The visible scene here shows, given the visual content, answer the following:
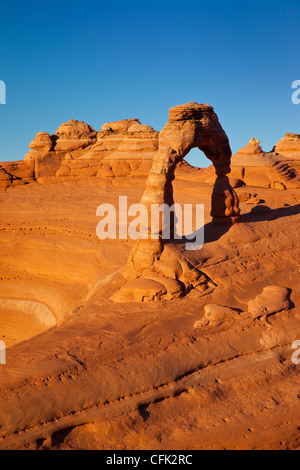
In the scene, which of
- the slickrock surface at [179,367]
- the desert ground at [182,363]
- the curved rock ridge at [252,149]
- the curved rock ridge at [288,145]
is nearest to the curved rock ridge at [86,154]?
the curved rock ridge at [252,149]

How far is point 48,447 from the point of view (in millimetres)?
4113

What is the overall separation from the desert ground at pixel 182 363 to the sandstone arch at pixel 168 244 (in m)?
0.14

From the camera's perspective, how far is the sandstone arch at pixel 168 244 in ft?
21.6

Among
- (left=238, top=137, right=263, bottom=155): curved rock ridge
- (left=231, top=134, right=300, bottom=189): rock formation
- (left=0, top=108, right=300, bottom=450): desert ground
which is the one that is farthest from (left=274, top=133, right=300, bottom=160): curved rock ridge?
(left=0, top=108, right=300, bottom=450): desert ground

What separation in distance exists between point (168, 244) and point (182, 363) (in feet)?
7.96

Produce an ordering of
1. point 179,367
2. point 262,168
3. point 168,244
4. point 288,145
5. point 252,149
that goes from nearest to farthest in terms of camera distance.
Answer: point 179,367 < point 168,244 < point 262,168 < point 252,149 < point 288,145

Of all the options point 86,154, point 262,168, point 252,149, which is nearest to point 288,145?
point 252,149

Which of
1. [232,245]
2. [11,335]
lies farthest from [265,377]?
[11,335]

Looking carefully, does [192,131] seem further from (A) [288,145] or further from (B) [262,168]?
(A) [288,145]

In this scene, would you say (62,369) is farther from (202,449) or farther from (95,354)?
(202,449)

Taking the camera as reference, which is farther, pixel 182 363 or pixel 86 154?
pixel 86 154

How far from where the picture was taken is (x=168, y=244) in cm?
722

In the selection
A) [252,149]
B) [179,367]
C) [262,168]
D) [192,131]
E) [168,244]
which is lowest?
[179,367]

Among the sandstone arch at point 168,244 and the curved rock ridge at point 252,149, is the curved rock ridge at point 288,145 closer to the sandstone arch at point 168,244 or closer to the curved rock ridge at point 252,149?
the curved rock ridge at point 252,149
